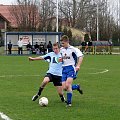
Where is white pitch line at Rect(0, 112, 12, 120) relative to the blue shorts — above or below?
below

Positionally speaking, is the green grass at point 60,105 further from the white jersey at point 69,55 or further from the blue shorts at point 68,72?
the white jersey at point 69,55

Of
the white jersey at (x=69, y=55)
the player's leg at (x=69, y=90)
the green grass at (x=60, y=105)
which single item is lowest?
the green grass at (x=60, y=105)

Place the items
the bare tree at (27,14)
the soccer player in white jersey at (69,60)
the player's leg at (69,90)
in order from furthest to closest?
1. the bare tree at (27,14)
2. the soccer player in white jersey at (69,60)
3. the player's leg at (69,90)

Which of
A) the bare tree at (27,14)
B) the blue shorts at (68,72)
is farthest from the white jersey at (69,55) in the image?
the bare tree at (27,14)

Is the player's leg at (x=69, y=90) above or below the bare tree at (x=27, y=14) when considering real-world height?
below

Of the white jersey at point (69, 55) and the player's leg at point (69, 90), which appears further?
the white jersey at point (69, 55)

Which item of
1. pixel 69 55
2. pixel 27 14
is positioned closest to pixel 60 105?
pixel 69 55

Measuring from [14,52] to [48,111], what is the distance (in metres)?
43.9

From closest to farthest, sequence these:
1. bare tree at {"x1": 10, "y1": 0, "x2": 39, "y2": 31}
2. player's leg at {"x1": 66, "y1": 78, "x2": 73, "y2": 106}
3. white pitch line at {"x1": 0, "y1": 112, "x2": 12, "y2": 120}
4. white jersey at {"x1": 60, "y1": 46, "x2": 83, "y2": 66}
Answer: white pitch line at {"x1": 0, "y1": 112, "x2": 12, "y2": 120} < player's leg at {"x1": 66, "y1": 78, "x2": 73, "y2": 106} < white jersey at {"x1": 60, "y1": 46, "x2": 83, "y2": 66} < bare tree at {"x1": 10, "y1": 0, "x2": 39, "y2": 31}

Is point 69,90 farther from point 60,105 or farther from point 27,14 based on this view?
point 27,14

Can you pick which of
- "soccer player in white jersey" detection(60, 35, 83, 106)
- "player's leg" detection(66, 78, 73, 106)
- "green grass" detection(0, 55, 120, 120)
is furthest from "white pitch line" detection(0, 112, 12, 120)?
"soccer player in white jersey" detection(60, 35, 83, 106)

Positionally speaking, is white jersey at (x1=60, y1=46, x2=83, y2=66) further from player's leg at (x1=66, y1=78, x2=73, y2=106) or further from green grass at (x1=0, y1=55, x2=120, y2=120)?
green grass at (x1=0, y1=55, x2=120, y2=120)

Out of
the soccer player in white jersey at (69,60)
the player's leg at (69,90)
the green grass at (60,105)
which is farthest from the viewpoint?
the soccer player in white jersey at (69,60)

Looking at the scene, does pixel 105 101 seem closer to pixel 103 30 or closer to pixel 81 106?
pixel 81 106
